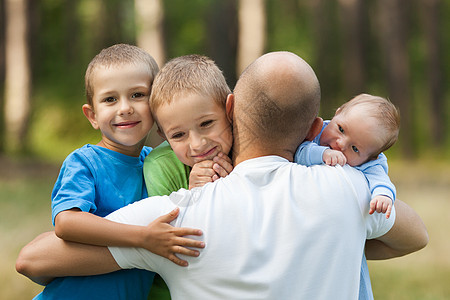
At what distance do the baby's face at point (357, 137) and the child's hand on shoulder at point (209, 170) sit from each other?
1.31 feet

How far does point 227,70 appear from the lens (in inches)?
548

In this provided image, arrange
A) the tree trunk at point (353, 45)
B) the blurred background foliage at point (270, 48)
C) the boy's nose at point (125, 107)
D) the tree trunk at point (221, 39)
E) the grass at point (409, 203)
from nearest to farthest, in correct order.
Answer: the boy's nose at point (125, 107) → the grass at point (409, 203) → the tree trunk at point (221, 39) → the blurred background foliage at point (270, 48) → the tree trunk at point (353, 45)

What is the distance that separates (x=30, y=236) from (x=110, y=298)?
6.00 metres

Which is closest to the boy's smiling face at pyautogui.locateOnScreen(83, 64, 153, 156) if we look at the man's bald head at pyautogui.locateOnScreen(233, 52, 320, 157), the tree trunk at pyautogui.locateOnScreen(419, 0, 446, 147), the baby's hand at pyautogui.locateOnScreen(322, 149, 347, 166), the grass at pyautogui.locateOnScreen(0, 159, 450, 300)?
the man's bald head at pyautogui.locateOnScreen(233, 52, 320, 157)

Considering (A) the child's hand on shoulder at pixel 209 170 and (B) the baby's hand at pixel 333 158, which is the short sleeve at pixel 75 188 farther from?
(B) the baby's hand at pixel 333 158

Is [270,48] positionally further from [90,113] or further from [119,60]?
[119,60]

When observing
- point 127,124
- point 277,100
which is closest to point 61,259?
point 127,124

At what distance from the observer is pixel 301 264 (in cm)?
180

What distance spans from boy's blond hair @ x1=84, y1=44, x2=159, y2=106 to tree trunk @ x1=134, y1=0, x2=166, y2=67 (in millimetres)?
9316

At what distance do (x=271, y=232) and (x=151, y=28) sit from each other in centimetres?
1049

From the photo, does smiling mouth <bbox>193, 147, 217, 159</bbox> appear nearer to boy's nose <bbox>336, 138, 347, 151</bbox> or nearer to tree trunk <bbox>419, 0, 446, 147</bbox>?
boy's nose <bbox>336, 138, 347, 151</bbox>

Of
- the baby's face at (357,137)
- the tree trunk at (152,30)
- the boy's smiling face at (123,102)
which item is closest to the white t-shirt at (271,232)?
the baby's face at (357,137)

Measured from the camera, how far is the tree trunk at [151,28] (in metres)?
11.7

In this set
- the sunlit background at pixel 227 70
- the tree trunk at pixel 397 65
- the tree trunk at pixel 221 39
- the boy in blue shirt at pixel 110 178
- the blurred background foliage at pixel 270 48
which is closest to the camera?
the boy in blue shirt at pixel 110 178
